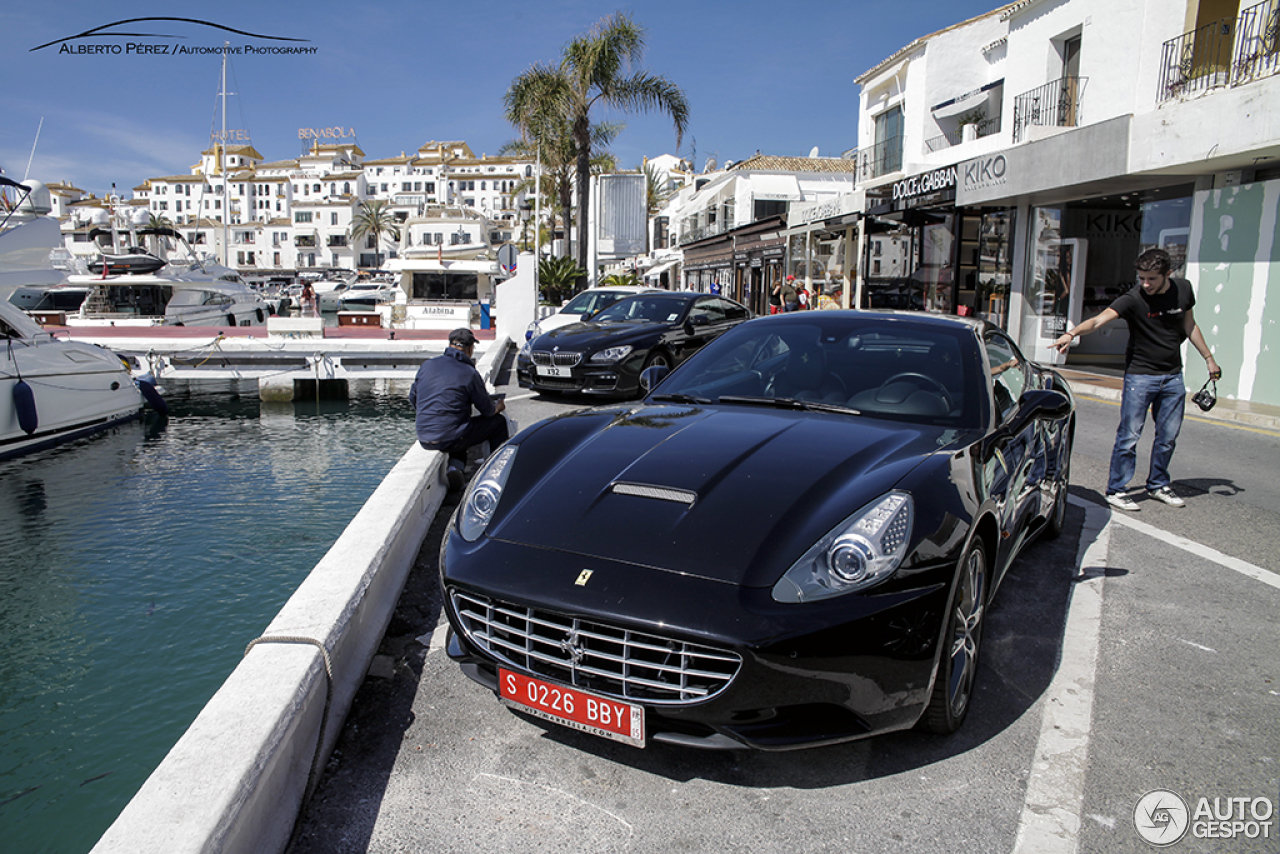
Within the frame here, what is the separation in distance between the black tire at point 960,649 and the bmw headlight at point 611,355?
715 cm

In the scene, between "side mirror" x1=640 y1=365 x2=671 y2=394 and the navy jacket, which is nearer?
"side mirror" x1=640 y1=365 x2=671 y2=394

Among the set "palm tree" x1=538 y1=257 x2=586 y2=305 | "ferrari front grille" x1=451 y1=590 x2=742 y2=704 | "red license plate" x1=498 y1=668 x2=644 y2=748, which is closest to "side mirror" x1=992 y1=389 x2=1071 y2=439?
"ferrari front grille" x1=451 y1=590 x2=742 y2=704

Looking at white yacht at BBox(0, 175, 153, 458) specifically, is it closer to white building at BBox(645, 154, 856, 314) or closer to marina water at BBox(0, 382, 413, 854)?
marina water at BBox(0, 382, 413, 854)

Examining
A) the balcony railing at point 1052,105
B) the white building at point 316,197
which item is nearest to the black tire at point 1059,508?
the balcony railing at point 1052,105

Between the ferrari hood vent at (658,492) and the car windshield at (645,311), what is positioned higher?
the car windshield at (645,311)

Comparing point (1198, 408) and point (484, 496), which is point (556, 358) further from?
point (1198, 408)

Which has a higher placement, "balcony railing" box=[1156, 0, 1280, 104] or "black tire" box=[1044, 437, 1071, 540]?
"balcony railing" box=[1156, 0, 1280, 104]

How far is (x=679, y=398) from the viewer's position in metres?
3.95

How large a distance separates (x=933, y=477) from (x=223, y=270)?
29351mm

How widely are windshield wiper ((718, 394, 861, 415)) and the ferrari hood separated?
90 mm

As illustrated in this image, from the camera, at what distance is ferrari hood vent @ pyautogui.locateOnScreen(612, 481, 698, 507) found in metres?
2.73

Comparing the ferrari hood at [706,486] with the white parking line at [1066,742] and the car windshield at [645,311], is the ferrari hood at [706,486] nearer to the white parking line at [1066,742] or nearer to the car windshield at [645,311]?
the white parking line at [1066,742]

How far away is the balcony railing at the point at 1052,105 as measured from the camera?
→ 56.3 feet

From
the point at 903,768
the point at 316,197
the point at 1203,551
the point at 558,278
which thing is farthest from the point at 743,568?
the point at 316,197
